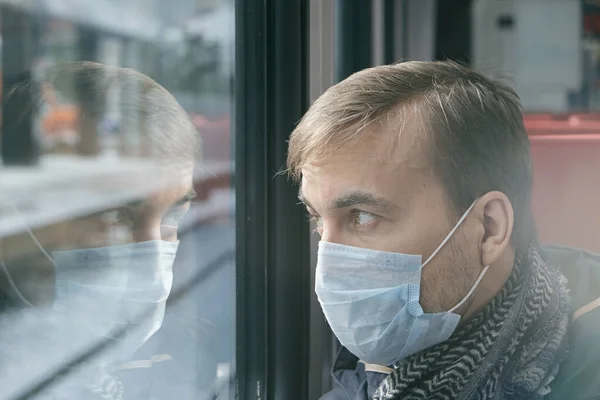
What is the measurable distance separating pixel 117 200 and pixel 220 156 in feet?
1.46

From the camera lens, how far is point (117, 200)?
127 cm

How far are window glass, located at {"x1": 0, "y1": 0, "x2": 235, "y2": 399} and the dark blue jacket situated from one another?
309 mm

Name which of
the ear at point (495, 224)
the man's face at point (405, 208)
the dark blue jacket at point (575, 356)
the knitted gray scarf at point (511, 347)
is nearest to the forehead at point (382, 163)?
the man's face at point (405, 208)

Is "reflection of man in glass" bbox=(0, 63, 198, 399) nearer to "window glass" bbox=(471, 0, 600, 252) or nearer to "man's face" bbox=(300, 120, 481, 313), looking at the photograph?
"man's face" bbox=(300, 120, 481, 313)

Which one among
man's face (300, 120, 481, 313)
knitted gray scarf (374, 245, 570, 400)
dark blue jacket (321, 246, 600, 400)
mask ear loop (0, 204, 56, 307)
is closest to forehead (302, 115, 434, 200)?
man's face (300, 120, 481, 313)

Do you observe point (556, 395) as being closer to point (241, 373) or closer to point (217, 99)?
point (241, 373)

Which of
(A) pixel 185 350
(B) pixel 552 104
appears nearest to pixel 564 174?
(B) pixel 552 104

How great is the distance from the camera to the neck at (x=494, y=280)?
142 cm

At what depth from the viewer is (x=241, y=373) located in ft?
5.89

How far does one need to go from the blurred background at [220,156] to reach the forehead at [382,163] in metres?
0.33

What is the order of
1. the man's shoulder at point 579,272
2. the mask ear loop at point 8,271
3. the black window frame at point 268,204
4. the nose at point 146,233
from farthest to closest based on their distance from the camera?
the black window frame at point 268,204
the man's shoulder at point 579,272
the nose at point 146,233
the mask ear loop at point 8,271

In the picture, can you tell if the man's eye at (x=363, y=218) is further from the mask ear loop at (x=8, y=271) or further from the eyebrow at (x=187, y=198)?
the mask ear loop at (x=8, y=271)

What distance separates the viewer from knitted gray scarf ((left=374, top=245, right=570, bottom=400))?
1.37m

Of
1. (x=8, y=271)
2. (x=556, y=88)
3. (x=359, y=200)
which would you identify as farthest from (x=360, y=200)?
(x=556, y=88)
